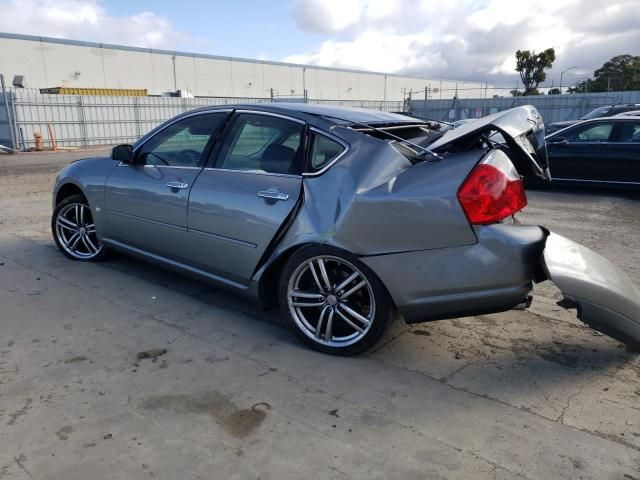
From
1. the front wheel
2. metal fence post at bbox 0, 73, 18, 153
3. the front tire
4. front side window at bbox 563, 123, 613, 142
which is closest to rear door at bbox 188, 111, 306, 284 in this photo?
the front wheel

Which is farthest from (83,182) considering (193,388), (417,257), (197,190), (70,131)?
(70,131)

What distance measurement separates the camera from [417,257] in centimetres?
302

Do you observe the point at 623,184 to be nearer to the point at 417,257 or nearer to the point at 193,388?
the point at 417,257

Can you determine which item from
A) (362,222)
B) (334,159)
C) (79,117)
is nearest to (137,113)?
(79,117)

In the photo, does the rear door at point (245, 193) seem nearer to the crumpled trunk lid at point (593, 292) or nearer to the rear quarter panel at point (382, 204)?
the rear quarter panel at point (382, 204)

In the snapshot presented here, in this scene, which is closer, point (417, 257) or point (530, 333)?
point (417, 257)

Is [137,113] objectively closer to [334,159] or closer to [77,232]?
[77,232]

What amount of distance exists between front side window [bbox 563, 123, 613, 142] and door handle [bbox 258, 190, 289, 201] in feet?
26.8

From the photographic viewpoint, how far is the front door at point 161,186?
406 centimetres

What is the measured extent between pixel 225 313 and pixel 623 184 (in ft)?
27.0

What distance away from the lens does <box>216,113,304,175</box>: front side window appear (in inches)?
139

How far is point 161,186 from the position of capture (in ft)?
13.8

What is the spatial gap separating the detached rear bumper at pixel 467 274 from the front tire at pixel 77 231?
3.27 m

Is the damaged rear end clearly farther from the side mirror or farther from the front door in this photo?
the side mirror
